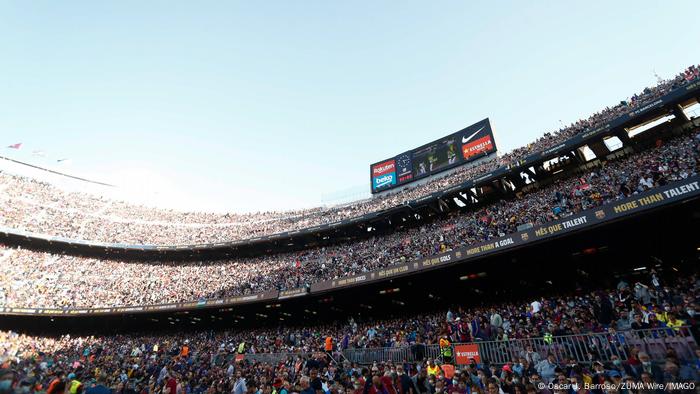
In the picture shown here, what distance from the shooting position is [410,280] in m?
23.0

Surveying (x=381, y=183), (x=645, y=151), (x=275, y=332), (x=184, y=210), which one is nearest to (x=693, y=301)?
(x=645, y=151)

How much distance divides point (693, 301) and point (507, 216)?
1185 cm

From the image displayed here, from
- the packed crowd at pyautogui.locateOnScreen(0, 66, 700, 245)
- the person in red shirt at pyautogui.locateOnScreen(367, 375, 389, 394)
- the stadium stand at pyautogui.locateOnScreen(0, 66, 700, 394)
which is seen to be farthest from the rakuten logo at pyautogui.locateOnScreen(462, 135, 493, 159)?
the person in red shirt at pyautogui.locateOnScreen(367, 375, 389, 394)

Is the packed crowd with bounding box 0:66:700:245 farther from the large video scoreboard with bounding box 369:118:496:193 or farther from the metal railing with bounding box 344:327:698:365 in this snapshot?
the metal railing with bounding box 344:327:698:365

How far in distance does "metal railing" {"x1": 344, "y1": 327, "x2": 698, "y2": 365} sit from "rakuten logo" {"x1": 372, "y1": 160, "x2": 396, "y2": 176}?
29.5 m

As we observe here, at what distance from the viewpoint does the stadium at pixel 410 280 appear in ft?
33.4

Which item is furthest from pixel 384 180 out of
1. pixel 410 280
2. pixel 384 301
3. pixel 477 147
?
pixel 410 280

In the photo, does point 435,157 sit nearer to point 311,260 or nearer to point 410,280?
point 311,260

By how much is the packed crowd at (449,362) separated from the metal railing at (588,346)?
77 millimetres

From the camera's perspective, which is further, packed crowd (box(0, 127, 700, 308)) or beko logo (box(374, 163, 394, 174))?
beko logo (box(374, 163, 394, 174))

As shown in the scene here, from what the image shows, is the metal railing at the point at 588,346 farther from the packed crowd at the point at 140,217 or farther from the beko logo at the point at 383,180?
the beko logo at the point at 383,180

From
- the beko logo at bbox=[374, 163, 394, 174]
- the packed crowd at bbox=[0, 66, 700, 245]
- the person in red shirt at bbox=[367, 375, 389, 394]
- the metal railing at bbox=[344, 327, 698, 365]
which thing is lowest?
the person in red shirt at bbox=[367, 375, 389, 394]

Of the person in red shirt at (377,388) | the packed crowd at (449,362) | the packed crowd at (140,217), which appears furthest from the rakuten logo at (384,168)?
the person in red shirt at (377,388)

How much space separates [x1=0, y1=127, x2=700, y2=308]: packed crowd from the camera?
18066 millimetres
